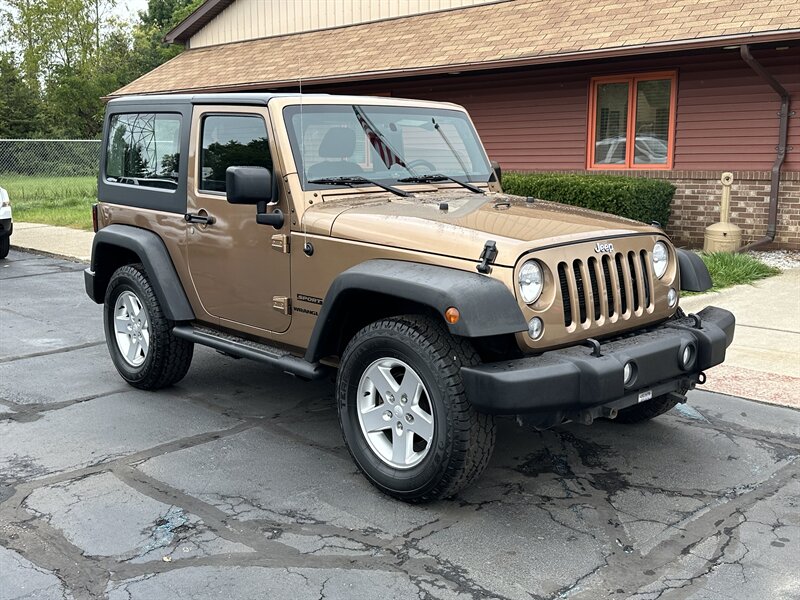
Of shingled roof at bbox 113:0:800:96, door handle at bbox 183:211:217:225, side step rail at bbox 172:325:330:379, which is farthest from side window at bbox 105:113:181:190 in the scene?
shingled roof at bbox 113:0:800:96

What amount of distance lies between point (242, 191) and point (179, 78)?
58.0 ft

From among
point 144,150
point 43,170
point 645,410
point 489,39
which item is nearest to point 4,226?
point 144,150

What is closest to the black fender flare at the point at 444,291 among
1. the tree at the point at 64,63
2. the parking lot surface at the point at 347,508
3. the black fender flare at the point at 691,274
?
the parking lot surface at the point at 347,508

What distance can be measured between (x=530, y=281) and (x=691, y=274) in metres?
1.35

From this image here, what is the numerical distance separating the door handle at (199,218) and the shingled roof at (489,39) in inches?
330

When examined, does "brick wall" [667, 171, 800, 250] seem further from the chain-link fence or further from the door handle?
the chain-link fence

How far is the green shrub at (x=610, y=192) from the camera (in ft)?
38.0

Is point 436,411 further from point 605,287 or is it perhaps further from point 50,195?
point 50,195

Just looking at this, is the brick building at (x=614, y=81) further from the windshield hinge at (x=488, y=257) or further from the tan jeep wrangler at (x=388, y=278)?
the windshield hinge at (x=488, y=257)

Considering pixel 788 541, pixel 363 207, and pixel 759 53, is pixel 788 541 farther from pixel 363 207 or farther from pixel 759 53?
pixel 759 53

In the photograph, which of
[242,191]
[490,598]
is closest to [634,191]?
[242,191]

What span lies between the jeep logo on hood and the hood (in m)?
0.05

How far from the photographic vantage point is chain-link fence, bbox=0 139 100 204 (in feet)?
69.4

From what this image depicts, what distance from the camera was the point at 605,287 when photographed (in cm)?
395
